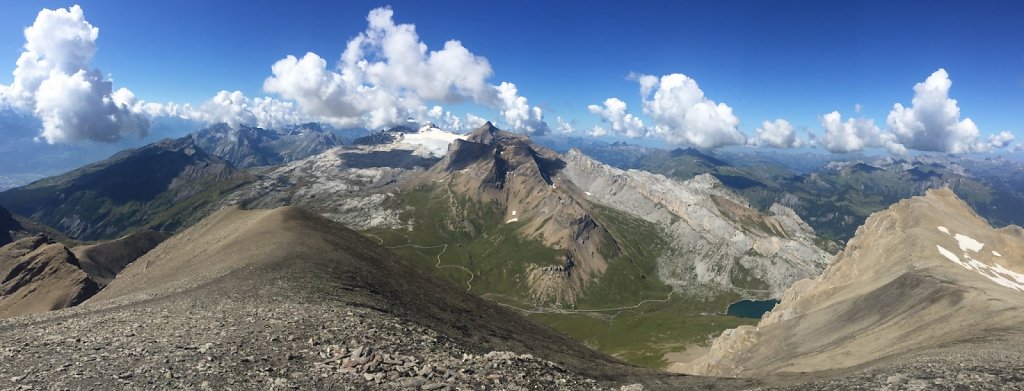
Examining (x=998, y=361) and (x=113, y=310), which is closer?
(x=998, y=361)

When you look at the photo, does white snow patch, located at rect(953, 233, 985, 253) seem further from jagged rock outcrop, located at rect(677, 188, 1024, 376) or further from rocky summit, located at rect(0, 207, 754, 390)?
rocky summit, located at rect(0, 207, 754, 390)

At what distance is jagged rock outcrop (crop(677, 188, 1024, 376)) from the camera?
65125 mm

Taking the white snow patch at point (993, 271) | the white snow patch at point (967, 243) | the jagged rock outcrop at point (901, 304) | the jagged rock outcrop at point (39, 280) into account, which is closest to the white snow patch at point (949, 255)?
the white snow patch at point (993, 271)

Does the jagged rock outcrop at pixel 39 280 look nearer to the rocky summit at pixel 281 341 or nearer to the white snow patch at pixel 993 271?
the rocky summit at pixel 281 341

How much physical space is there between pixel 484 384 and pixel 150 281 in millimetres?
70793

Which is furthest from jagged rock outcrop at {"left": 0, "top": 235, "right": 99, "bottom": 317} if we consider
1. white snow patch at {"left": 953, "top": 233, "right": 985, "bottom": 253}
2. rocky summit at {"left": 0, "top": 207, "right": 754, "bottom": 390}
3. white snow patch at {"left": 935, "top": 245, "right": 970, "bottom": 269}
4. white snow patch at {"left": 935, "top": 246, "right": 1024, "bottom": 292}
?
white snow patch at {"left": 953, "top": 233, "right": 985, "bottom": 253}

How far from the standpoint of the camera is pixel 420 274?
9019cm

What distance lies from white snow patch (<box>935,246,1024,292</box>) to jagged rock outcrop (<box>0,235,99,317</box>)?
724 feet

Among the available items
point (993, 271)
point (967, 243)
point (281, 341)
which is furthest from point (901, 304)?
point (281, 341)

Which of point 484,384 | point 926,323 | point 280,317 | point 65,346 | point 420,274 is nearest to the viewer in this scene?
point 484,384

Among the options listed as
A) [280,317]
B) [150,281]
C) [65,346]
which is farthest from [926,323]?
[150,281]

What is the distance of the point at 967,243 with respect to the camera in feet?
436

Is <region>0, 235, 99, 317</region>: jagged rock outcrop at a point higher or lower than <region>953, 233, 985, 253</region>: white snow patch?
lower

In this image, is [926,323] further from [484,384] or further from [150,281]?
[150,281]
